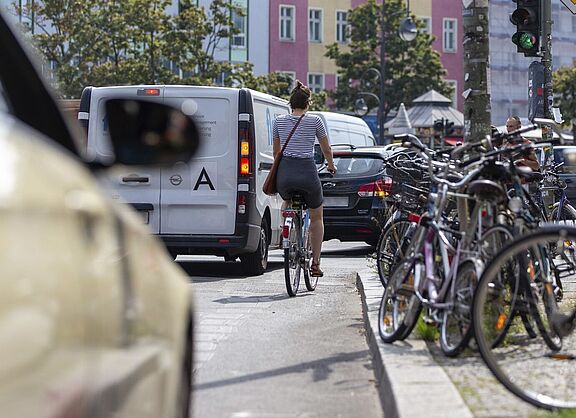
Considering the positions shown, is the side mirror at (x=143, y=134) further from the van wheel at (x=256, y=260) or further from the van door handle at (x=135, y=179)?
the van wheel at (x=256, y=260)

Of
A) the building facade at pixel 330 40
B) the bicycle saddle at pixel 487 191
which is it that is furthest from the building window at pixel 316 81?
the bicycle saddle at pixel 487 191

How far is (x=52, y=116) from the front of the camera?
309 cm

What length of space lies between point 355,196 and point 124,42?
121 ft

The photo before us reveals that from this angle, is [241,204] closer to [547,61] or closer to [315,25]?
[547,61]

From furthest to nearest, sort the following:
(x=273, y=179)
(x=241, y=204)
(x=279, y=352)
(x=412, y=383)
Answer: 1. (x=241, y=204)
2. (x=273, y=179)
3. (x=279, y=352)
4. (x=412, y=383)

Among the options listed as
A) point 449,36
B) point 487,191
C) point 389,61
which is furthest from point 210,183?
point 449,36

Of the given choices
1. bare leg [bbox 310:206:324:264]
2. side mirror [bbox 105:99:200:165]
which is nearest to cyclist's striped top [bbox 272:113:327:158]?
bare leg [bbox 310:206:324:264]

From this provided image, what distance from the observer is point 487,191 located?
6516mm

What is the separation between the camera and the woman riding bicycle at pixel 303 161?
11.6 metres

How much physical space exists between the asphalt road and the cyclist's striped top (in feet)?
4.20

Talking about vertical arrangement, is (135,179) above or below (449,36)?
below

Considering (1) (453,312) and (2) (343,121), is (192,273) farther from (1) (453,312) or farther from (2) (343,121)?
(2) (343,121)

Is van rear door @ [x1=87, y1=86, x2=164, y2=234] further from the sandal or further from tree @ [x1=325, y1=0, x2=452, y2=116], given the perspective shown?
tree @ [x1=325, y1=0, x2=452, y2=116]

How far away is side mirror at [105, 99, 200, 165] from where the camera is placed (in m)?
2.90
